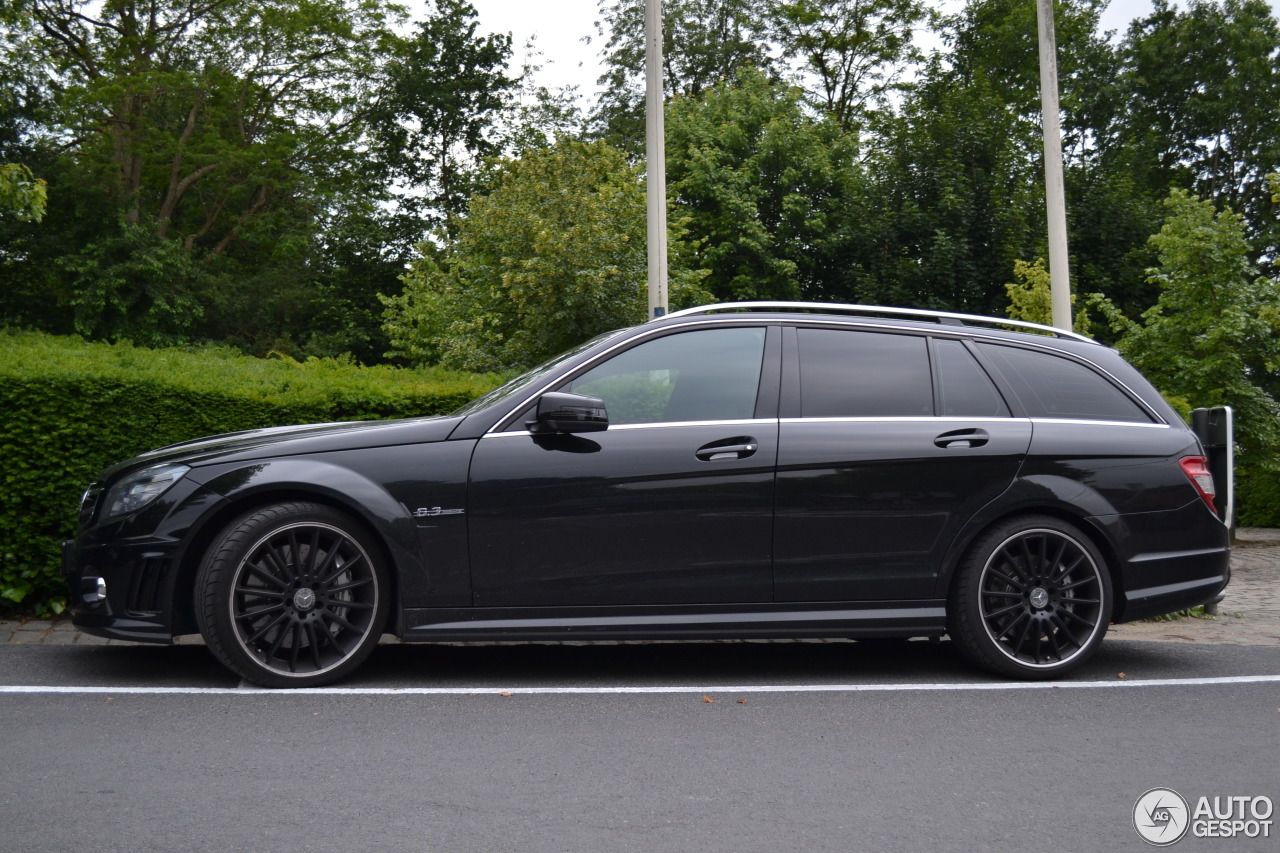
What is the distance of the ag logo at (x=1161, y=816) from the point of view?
3.71 m

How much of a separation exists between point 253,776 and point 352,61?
34.9 meters

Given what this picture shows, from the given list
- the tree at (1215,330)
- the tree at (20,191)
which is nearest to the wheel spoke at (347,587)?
the tree at (20,191)

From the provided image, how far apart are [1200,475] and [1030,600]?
3.69 feet

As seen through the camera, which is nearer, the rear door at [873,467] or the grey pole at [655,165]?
the rear door at [873,467]

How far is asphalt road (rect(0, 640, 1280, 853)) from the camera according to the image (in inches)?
144

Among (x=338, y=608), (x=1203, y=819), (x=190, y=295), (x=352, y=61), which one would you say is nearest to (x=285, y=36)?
(x=352, y=61)

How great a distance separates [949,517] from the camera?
5.73 meters

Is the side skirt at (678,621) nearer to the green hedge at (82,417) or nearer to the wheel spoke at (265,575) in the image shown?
the wheel spoke at (265,575)

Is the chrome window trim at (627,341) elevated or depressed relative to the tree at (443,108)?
depressed

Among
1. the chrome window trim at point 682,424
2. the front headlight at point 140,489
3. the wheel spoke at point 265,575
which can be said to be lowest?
the wheel spoke at point 265,575

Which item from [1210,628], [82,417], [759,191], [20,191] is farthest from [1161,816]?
[759,191]

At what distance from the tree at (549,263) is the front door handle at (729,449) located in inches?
428

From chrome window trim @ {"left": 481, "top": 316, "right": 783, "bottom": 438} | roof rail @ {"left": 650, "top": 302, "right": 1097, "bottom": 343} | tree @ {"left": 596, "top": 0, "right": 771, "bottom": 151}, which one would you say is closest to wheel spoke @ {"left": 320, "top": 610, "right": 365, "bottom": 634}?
chrome window trim @ {"left": 481, "top": 316, "right": 783, "bottom": 438}

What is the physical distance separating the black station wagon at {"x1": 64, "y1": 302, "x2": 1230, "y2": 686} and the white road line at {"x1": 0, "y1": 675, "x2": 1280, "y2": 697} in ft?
0.32
